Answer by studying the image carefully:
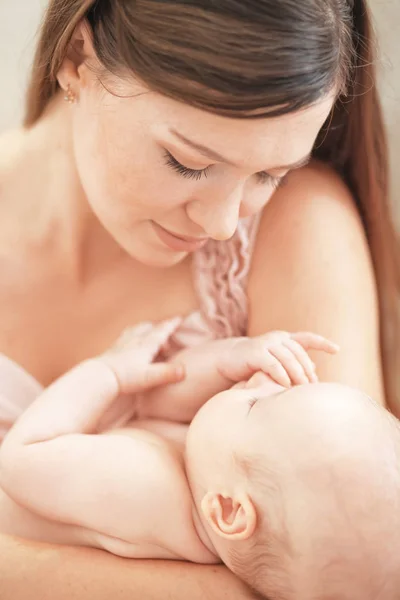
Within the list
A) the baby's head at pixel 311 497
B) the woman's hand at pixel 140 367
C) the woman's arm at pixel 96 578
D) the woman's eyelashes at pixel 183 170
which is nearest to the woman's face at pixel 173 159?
the woman's eyelashes at pixel 183 170

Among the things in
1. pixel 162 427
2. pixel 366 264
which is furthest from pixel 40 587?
pixel 366 264

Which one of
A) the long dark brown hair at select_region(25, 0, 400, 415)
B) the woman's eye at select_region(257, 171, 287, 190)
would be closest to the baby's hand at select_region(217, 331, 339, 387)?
the woman's eye at select_region(257, 171, 287, 190)

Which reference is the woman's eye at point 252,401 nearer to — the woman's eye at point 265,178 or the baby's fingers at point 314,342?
the baby's fingers at point 314,342

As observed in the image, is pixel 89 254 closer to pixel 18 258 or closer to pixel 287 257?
pixel 18 258

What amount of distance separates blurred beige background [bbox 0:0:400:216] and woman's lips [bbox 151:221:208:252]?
0.45 m

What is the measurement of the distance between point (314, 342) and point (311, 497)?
301 millimetres

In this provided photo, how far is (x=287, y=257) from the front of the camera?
1310mm

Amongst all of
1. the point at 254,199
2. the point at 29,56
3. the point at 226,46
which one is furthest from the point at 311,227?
the point at 29,56

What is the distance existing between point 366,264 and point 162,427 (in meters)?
0.44

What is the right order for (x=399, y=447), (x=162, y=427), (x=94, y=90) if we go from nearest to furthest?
(x=399, y=447), (x=94, y=90), (x=162, y=427)

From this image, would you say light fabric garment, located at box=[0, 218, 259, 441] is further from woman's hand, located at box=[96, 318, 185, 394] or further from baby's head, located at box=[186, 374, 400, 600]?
baby's head, located at box=[186, 374, 400, 600]

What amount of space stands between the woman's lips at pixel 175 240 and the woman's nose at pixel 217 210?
0.07 m

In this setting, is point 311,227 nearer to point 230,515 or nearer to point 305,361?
point 305,361

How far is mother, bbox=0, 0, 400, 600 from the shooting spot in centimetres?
93
